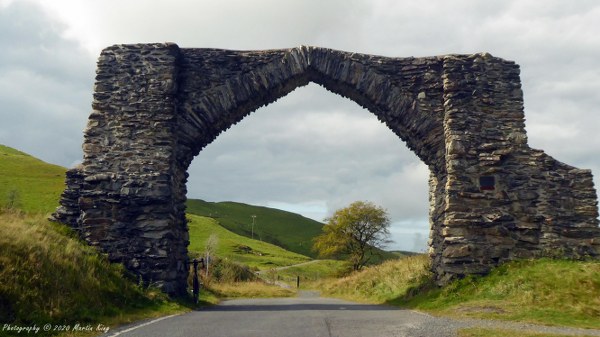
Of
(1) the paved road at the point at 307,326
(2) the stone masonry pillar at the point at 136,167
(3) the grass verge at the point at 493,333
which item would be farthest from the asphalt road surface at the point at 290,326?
(2) the stone masonry pillar at the point at 136,167

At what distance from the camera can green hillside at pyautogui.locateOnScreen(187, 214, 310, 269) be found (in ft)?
235

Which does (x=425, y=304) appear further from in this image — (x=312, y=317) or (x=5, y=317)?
(x=5, y=317)

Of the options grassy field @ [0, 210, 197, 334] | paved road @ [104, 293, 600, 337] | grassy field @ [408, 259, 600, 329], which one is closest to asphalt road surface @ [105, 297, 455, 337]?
paved road @ [104, 293, 600, 337]

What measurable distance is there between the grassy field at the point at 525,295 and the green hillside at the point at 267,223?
106656 millimetres

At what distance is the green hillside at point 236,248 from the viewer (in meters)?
71.6

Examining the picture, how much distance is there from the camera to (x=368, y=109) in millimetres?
16625

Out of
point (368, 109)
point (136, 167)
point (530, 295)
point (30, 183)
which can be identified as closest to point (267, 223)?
point (30, 183)

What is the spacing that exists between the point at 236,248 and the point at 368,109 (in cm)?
6522

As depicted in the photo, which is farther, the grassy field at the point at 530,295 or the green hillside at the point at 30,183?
the green hillside at the point at 30,183

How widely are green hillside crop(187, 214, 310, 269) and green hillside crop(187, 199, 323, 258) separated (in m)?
29.4

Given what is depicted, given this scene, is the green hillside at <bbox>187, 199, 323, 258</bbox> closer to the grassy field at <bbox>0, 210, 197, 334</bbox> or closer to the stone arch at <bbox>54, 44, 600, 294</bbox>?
the stone arch at <bbox>54, 44, 600, 294</bbox>

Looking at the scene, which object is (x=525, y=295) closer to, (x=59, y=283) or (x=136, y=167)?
(x=59, y=283)

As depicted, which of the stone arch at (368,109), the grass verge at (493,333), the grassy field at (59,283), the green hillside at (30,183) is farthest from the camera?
the green hillside at (30,183)

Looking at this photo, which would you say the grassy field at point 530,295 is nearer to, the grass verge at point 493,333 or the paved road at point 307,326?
the paved road at point 307,326
